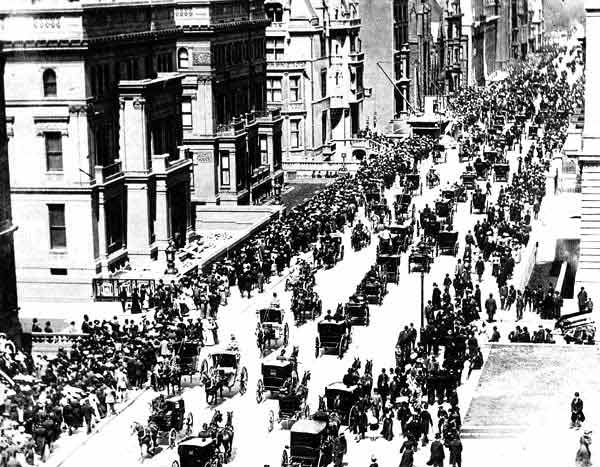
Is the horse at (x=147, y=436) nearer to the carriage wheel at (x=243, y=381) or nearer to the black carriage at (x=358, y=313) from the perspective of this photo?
the carriage wheel at (x=243, y=381)

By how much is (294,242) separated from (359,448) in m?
28.0

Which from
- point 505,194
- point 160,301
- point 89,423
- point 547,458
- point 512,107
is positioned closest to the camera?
point 547,458

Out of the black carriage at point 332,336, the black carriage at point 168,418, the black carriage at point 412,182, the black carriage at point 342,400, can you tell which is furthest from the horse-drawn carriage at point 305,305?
the black carriage at point 412,182

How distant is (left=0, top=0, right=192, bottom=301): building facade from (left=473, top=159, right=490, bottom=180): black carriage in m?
33.3

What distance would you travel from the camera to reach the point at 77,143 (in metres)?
58.1

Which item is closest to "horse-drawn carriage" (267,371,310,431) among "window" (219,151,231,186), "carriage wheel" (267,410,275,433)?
"carriage wheel" (267,410,275,433)

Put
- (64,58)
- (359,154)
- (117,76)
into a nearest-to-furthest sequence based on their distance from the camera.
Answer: (64,58) < (117,76) < (359,154)

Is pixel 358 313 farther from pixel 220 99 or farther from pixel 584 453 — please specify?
pixel 220 99

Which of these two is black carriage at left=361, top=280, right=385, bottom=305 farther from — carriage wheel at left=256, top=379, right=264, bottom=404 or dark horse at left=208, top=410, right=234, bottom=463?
dark horse at left=208, top=410, right=234, bottom=463

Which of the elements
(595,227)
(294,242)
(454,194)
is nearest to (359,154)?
(454,194)

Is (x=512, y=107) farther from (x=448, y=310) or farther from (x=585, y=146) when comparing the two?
(x=448, y=310)

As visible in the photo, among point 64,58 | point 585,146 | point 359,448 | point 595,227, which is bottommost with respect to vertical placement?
point 359,448

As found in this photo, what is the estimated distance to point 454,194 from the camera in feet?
262

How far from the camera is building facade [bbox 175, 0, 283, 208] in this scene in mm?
76750
